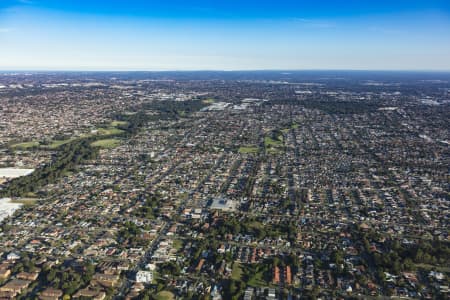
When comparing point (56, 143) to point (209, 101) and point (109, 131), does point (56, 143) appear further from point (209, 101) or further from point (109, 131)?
point (209, 101)

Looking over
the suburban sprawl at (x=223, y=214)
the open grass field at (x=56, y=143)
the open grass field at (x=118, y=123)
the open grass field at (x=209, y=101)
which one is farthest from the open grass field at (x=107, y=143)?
the open grass field at (x=209, y=101)

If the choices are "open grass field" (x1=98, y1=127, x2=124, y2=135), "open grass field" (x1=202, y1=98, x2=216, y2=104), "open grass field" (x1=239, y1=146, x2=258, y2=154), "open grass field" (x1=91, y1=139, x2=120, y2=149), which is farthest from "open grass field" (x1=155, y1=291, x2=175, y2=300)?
"open grass field" (x1=202, y1=98, x2=216, y2=104)

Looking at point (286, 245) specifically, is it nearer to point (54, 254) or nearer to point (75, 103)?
point (54, 254)

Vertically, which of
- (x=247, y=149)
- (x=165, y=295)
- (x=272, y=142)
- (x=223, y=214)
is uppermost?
(x=272, y=142)

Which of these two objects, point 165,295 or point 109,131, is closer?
point 165,295

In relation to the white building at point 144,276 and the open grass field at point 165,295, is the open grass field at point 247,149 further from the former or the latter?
the open grass field at point 165,295

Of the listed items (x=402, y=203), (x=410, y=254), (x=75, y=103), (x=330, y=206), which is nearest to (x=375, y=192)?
(x=402, y=203)

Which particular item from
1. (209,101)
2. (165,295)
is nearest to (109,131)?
(165,295)

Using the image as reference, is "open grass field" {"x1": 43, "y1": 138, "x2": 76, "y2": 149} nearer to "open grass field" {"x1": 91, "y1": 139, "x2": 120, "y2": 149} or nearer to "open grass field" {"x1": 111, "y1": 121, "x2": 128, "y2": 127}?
"open grass field" {"x1": 91, "y1": 139, "x2": 120, "y2": 149}
